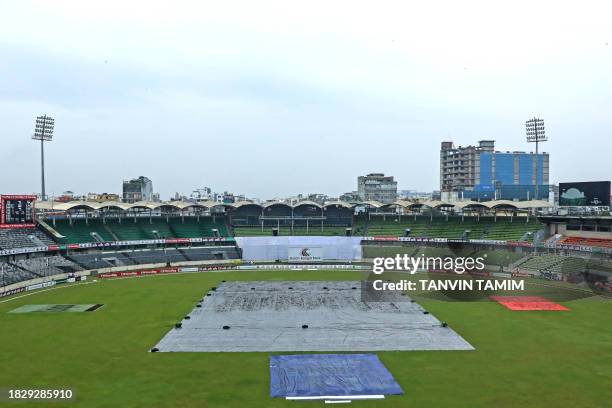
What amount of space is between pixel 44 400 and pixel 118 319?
21.5 m

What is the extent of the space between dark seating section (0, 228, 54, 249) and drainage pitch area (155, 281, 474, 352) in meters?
35.6

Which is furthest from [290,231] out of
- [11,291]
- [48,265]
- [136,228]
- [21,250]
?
[11,291]

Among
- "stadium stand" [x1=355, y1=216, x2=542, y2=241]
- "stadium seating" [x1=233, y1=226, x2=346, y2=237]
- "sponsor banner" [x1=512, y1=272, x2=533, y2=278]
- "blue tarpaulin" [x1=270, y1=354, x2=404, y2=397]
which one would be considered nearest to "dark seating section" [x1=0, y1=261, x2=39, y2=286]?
"blue tarpaulin" [x1=270, y1=354, x2=404, y2=397]

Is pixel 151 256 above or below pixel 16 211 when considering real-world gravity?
below

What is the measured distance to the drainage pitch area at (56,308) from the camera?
180 ft

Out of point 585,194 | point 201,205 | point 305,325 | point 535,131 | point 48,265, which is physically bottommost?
point 305,325

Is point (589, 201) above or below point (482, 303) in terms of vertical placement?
above

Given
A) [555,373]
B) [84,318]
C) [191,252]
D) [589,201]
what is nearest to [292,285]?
[84,318]

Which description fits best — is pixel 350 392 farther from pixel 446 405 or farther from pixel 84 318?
pixel 84 318

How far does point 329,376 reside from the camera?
3384cm

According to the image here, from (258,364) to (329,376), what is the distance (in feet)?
18.9

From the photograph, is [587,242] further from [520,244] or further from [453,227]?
[453,227]

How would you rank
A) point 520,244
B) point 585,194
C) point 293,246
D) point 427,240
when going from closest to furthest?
point 585,194 < point 520,244 < point 427,240 < point 293,246

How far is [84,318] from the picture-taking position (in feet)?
169
